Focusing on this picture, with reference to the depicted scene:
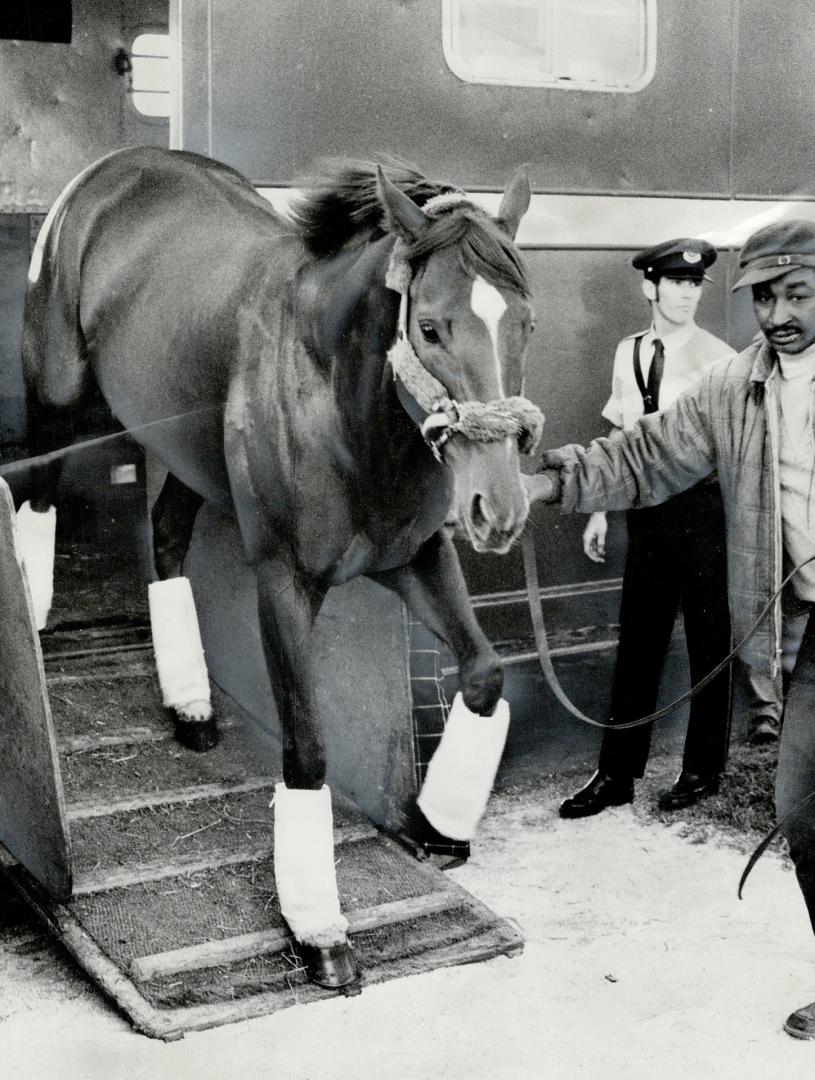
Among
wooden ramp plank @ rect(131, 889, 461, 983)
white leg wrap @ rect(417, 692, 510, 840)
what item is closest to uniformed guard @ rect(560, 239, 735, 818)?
white leg wrap @ rect(417, 692, 510, 840)

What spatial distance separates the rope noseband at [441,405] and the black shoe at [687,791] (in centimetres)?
207

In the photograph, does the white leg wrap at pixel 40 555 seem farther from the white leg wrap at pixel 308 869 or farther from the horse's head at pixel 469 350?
the horse's head at pixel 469 350

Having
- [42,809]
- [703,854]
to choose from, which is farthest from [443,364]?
[703,854]

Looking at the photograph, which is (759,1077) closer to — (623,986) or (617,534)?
(623,986)

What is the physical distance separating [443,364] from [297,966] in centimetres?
160

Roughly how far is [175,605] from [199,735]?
412mm

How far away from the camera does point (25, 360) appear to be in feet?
12.8

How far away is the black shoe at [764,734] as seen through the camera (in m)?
5.14

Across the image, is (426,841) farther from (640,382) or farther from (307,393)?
(640,382)

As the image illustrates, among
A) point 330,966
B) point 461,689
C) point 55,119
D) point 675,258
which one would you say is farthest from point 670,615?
point 55,119

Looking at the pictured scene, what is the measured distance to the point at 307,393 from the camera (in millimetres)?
3621

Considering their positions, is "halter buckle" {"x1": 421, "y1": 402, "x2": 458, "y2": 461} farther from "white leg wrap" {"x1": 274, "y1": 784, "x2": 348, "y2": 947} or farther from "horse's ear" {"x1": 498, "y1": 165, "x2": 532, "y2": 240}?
"white leg wrap" {"x1": 274, "y1": 784, "x2": 348, "y2": 947}

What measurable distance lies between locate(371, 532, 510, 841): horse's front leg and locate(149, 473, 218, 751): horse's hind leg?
1.85 ft

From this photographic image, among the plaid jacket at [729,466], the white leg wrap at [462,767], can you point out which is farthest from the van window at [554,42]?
the white leg wrap at [462,767]
